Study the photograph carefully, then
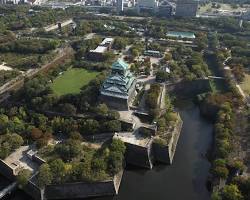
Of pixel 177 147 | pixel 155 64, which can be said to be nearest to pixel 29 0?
pixel 155 64

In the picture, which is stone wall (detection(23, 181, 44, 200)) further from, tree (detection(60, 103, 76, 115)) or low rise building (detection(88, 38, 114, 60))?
→ low rise building (detection(88, 38, 114, 60))

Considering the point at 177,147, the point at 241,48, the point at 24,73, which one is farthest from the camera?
the point at 241,48

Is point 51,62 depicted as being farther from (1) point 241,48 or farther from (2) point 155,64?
(1) point 241,48

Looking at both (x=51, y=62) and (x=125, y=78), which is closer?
(x=125, y=78)

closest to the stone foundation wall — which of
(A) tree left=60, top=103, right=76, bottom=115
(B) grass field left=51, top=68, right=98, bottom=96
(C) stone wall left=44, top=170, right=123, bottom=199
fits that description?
(A) tree left=60, top=103, right=76, bottom=115

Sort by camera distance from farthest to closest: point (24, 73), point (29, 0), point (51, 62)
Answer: point (29, 0)
point (51, 62)
point (24, 73)

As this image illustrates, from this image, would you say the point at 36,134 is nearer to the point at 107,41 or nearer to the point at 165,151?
the point at 165,151
